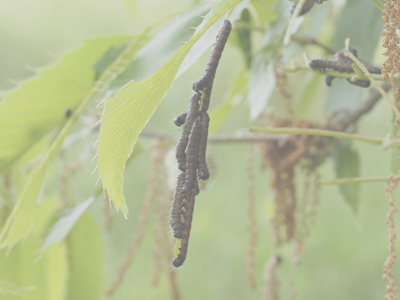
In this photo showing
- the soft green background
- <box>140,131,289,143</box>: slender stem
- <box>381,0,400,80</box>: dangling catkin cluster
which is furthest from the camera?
the soft green background

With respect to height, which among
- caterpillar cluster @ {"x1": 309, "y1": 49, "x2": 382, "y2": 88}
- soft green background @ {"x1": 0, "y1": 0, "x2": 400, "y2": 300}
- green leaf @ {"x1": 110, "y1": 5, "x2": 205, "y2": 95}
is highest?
green leaf @ {"x1": 110, "y1": 5, "x2": 205, "y2": 95}

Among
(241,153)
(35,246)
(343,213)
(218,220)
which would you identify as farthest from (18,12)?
(35,246)

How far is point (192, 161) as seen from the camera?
42 centimetres

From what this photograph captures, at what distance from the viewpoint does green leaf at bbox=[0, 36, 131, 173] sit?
87 centimetres

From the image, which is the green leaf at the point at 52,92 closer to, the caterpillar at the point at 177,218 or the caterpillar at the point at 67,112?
the caterpillar at the point at 67,112

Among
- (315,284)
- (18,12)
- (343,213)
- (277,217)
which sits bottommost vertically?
(315,284)

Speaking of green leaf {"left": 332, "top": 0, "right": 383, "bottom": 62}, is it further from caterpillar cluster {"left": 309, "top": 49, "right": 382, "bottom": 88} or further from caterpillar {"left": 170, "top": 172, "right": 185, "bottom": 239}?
caterpillar {"left": 170, "top": 172, "right": 185, "bottom": 239}

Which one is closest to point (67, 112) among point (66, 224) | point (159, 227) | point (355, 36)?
point (66, 224)

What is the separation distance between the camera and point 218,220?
2.97 meters

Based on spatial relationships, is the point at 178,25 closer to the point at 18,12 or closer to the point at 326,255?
the point at 326,255

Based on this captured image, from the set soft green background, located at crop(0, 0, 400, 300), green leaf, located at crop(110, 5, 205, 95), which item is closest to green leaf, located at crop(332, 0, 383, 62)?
green leaf, located at crop(110, 5, 205, 95)

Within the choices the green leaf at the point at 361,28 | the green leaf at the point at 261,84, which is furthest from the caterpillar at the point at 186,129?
the green leaf at the point at 361,28

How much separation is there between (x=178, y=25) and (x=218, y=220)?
7.53 feet

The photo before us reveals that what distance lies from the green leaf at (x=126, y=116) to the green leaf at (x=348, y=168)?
0.65 m
